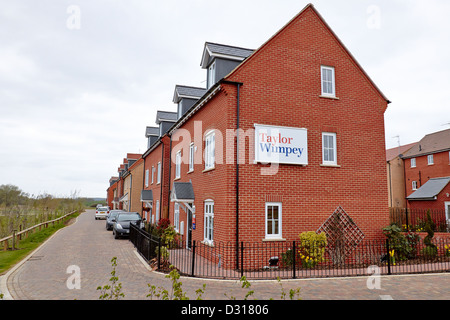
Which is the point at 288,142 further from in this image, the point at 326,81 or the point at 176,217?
the point at 176,217

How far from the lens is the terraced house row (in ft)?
38.6

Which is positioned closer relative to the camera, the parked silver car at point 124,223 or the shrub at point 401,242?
the shrub at point 401,242

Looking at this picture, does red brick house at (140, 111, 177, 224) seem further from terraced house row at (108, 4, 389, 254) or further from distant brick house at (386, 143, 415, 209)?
distant brick house at (386, 143, 415, 209)

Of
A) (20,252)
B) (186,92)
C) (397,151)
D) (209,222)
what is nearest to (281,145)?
(209,222)

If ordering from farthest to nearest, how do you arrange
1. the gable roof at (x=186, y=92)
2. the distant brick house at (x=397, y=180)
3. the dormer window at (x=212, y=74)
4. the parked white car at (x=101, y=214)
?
the parked white car at (x=101, y=214) → the distant brick house at (x=397, y=180) → the gable roof at (x=186, y=92) → the dormer window at (x=212, y=74)

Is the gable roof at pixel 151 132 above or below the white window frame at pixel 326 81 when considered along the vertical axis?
above

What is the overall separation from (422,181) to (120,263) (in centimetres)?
3649

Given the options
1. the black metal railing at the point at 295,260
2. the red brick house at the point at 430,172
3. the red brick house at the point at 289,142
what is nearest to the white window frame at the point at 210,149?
the red brick house at the point at 289,142

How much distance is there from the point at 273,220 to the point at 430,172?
105ft

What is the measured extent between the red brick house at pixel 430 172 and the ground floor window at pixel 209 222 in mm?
21526

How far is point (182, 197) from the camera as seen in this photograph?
593 inches

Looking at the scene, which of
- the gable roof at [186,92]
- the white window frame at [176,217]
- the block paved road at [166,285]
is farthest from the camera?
the gable roof at [186,92]

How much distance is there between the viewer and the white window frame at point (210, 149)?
13.3 m

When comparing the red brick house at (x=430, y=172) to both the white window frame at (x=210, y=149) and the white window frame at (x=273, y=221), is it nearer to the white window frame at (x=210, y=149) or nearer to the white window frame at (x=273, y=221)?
the white window frame at (x=273, y=221)
